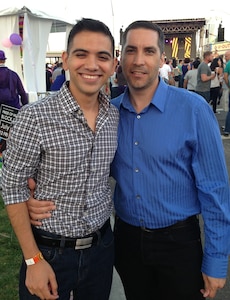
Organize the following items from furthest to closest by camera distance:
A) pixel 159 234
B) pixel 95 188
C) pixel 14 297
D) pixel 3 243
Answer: pixel 3 243 < pixel 14 297 < pixel 159 234 < pixel 95 188

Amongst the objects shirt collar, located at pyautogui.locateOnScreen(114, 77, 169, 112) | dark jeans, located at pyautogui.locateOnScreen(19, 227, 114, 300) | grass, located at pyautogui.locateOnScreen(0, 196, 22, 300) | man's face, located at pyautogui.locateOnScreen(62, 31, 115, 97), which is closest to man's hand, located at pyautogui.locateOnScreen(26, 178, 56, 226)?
dark jeans, located at pyautogui.locateOnScreen(19, 227, 114, 300)

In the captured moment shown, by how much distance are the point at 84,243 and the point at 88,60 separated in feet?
2.86

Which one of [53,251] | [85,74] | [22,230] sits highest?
[85,74]

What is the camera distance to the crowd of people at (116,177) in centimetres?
152

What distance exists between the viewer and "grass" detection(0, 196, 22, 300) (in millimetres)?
2891

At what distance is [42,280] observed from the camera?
152 centimetres

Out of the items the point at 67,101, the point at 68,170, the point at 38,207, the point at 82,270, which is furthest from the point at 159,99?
the point at 82,270

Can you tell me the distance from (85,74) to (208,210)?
89cm

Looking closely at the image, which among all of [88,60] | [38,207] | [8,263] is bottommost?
[8,263]

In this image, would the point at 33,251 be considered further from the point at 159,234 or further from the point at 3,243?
the point at 3,243

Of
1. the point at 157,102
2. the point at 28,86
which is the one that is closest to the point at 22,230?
the point at 157,102

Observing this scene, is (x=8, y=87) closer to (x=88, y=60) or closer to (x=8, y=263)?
(x=8, y=263)

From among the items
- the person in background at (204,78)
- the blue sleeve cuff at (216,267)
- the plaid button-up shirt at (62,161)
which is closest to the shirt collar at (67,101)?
the plaid button-up shirt at (62,161)

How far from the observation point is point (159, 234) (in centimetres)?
175
